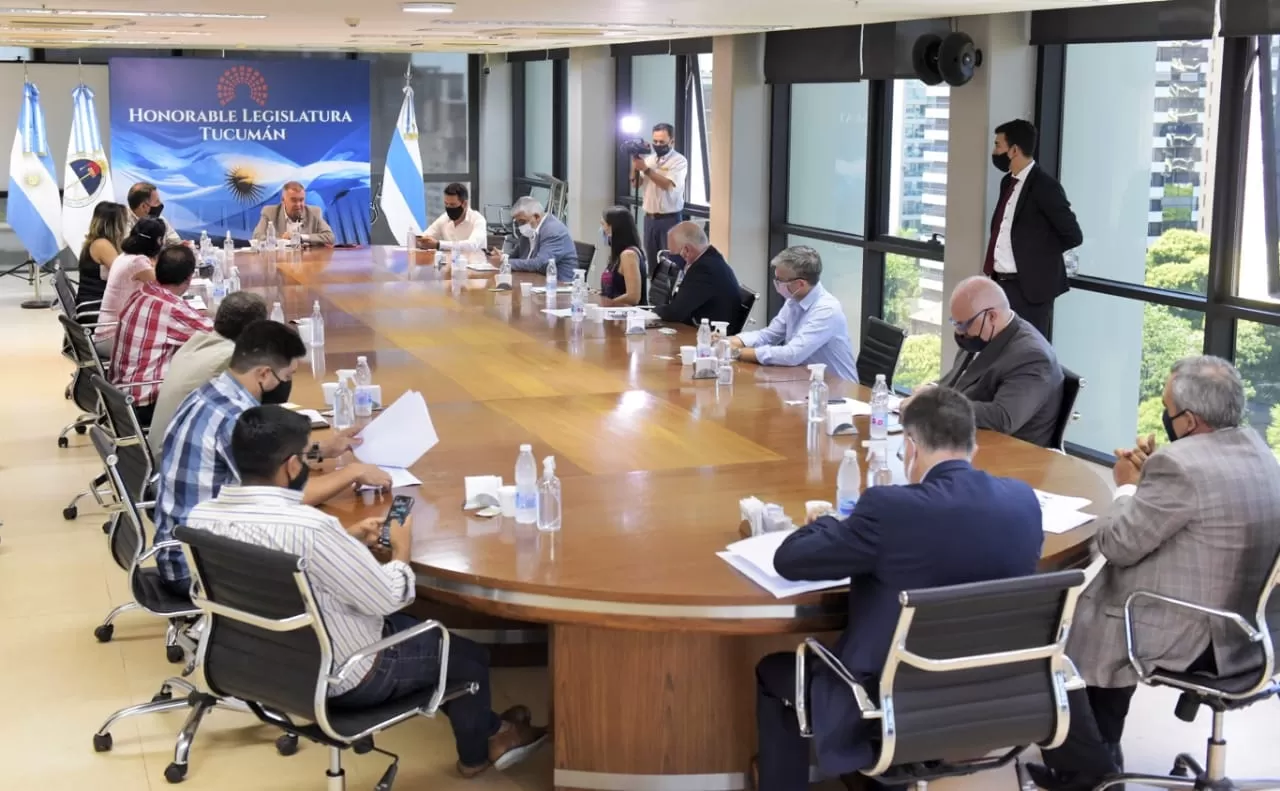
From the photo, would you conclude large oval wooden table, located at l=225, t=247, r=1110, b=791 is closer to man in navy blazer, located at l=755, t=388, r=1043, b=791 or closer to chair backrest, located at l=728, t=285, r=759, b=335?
man in navy blazer, located at l=755, t=388, r=1043, b=791

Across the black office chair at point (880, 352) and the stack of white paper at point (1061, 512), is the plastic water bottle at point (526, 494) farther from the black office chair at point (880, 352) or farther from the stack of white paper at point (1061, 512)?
the black office chair at point (880, 352)

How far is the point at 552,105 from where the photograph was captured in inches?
619

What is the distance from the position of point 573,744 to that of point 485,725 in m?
0.33

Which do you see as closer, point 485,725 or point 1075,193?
point 485,725

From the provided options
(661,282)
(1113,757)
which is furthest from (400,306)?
(1113,757)

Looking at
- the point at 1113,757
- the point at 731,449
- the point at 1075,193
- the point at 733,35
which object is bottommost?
the point at 1113,757

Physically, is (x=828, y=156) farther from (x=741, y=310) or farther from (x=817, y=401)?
(x=817, y=401)

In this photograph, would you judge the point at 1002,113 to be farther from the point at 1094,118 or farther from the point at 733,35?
the point at 733,35

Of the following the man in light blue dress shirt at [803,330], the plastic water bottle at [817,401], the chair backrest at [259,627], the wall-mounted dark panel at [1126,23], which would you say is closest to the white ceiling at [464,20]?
the wall-mounted dark panel at [1126,23]

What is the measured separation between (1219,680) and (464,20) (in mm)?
6465

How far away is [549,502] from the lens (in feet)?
12.8

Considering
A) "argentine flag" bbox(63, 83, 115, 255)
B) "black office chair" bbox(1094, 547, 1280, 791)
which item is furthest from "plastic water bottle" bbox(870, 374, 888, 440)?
"argentine flag" bbox(63, 83, 115, 255)

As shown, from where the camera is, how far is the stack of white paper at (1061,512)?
3969 millimetres

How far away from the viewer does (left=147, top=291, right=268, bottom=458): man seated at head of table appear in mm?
5359
